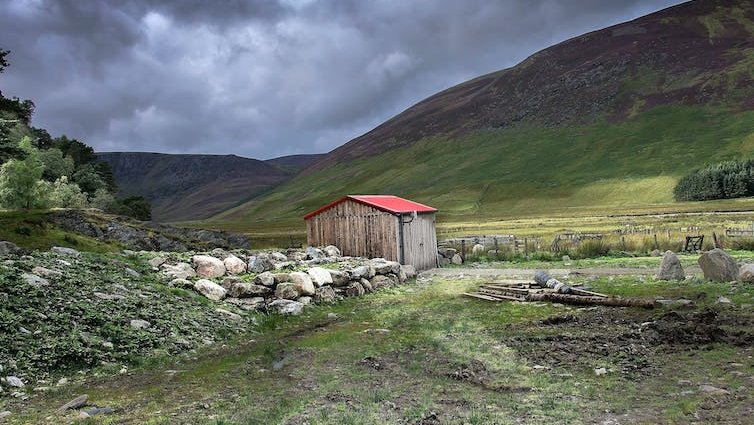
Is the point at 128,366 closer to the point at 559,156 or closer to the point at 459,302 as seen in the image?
the point at 459,302

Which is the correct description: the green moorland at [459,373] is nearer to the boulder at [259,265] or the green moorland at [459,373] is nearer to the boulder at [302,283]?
the boulder at [302,283]

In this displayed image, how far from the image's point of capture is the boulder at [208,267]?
21.6 meters

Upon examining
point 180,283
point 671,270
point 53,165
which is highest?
point 53,165

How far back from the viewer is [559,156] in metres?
172

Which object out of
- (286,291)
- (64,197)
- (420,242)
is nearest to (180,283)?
(286,291)

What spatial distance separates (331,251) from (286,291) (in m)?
10.4

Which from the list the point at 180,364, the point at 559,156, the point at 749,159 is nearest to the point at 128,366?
the point at 180,364

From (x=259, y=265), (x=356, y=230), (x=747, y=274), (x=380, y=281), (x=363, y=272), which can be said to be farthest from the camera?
(x=356, y=230)

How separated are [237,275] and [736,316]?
17.5 m

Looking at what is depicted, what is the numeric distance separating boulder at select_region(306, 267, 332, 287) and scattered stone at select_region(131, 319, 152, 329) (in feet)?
26.2

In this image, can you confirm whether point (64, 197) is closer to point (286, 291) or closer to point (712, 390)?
point (286, 291)

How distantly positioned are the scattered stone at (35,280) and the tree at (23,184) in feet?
168

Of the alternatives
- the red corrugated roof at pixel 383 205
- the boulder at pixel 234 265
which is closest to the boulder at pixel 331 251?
Answer: the red corrugated roof at pixel 383 205

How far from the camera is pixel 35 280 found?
15531 mm
